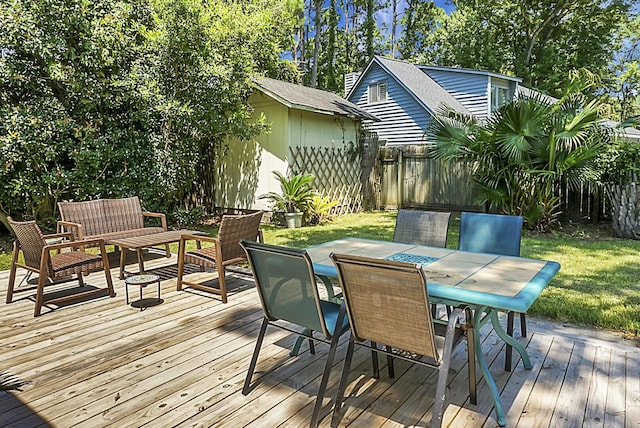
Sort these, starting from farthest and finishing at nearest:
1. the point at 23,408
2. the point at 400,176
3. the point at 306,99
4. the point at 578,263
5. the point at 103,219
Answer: the point at 400,176 < the point at 306,99 < the point at 578,263 < the point at 103,219 < the point at 23,408

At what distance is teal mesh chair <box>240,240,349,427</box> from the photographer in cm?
216

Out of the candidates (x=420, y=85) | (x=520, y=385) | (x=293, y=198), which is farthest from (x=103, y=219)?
(x=420, y=85)

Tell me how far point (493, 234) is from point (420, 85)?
40.3 ft

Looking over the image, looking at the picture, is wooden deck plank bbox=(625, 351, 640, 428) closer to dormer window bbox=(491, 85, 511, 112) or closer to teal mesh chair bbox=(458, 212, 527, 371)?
teal mesh chair bbox=(458, 212, 527, 371)

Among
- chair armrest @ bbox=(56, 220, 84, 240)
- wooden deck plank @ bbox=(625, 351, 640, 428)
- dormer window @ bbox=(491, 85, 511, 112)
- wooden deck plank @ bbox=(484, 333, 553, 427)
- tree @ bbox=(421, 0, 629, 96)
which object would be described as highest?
tree @ bbox=(421, 0, 629, 96)

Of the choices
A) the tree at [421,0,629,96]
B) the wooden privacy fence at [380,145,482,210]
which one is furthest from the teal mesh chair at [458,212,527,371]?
the tree at [421,0,629,96]

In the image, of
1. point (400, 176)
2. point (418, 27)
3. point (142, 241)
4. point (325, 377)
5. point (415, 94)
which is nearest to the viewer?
point (325, 377)

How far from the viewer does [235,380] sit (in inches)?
103

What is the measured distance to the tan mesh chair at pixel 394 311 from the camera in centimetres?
189

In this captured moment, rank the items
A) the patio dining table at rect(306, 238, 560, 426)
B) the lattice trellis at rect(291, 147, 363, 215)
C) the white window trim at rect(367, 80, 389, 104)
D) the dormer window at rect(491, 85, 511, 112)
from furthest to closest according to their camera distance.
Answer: the white window trim at rect(367, 80, 389, 104) < the dormer window at rect(491, 85, 511, 112) < the lattice trellis at rect(291, 147, 363, 215) < the patio dining table at rect(306, 238, 560, 426)

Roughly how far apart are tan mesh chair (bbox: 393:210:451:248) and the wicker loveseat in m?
3.34

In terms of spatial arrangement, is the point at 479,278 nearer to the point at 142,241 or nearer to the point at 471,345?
the point at 471,345

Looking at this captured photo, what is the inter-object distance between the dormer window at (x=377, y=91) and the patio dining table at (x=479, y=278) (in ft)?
40.5

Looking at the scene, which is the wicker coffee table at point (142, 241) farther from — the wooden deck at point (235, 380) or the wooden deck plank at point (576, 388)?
the wooden deck plank at point (576, 388)
